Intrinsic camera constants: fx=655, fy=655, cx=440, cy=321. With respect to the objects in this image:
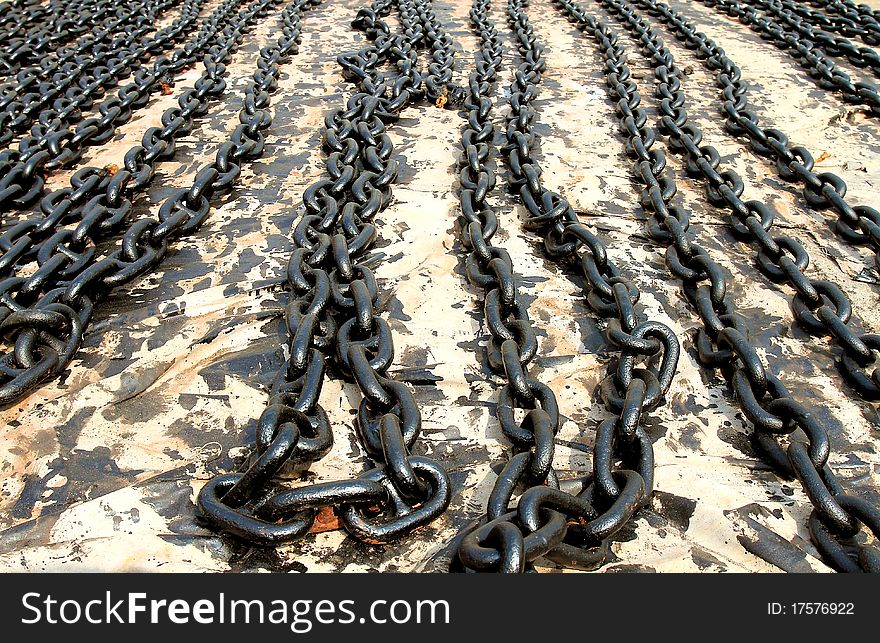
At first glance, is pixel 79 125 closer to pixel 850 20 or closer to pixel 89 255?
pixel 89 255

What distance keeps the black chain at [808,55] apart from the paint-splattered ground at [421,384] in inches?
25.6

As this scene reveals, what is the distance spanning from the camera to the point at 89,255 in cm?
272

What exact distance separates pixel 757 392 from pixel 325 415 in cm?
139

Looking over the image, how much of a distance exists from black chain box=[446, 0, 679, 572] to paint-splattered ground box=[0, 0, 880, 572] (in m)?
0.14

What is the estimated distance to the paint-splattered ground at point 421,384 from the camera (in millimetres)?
1839

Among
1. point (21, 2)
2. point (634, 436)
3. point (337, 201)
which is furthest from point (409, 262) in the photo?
point (21, 2)

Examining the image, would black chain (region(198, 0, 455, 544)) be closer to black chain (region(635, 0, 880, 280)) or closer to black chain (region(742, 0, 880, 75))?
black chain (region(635, 0, 880, 280))

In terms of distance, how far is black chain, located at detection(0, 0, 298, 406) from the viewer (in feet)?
7.39

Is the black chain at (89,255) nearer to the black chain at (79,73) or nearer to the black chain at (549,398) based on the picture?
the black chain at (79,73)

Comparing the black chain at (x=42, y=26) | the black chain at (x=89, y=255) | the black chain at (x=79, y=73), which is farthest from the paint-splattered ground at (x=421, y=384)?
the black chain at (x=42, y=26)

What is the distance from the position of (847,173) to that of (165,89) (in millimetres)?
4506

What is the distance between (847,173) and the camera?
12.3ft

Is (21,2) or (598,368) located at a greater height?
(21,2)
